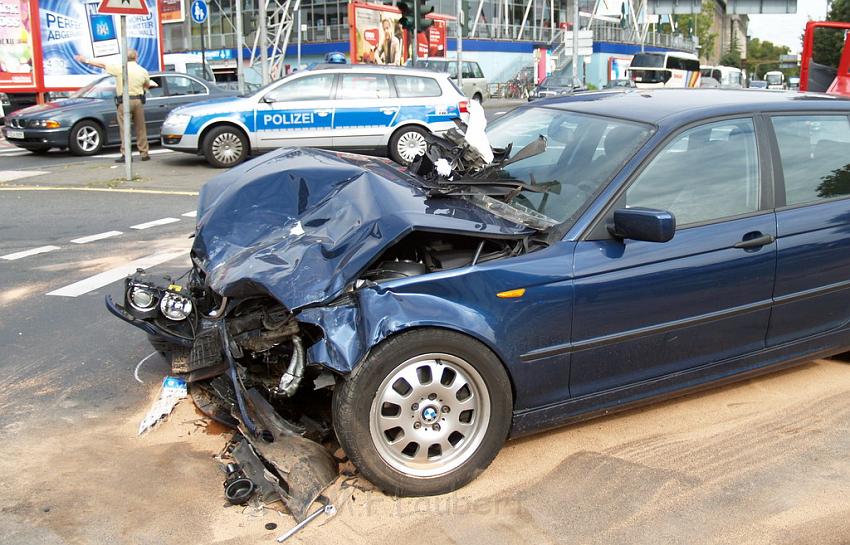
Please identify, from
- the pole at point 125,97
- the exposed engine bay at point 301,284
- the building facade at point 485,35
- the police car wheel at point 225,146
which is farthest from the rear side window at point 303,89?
the building facade at point 485,35

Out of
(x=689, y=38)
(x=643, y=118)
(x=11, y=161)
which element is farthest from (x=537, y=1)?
(x=643, y=118)

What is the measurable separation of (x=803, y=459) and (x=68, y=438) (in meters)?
3.50

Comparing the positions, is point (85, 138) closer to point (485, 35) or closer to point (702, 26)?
point (485, 35)

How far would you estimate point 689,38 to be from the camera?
8888 cm

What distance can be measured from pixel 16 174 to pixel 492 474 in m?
12.7

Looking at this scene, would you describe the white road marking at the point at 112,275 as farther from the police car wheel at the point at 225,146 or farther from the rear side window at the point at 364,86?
the rear side window at the point at 364,86

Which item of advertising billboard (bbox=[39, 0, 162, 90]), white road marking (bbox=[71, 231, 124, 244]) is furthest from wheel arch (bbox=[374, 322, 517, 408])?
advertising billboard (bbox=[39, 0, 162, 90])

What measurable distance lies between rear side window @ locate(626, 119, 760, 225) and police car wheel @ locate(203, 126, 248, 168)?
36.2 feet

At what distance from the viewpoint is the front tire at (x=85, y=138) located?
16.1 meters

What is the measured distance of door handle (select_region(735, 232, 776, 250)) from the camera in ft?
12.7

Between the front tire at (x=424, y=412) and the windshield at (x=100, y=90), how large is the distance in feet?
49.7

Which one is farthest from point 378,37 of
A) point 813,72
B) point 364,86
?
point 364,86

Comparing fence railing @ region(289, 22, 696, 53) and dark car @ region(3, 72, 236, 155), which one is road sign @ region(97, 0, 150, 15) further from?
fence railing @ region(289, 22, 696, 53)

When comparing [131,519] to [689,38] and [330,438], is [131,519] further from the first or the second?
[689,38]
